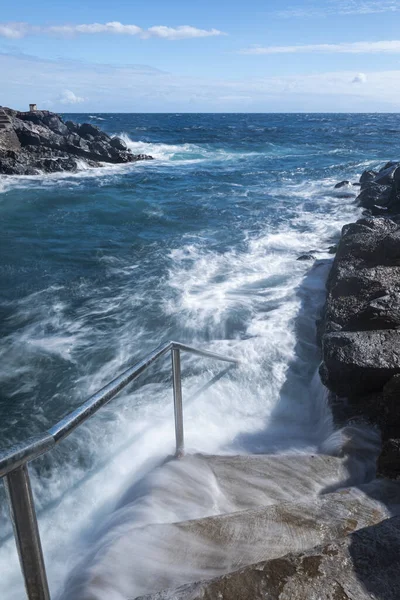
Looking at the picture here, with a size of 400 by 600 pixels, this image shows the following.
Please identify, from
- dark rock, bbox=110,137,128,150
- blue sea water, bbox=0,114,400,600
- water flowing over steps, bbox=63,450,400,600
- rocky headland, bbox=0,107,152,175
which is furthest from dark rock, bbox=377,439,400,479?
dark rock, bbox=110,137,128,150

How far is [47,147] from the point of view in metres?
24.8

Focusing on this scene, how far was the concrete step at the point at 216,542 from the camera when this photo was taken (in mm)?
2184

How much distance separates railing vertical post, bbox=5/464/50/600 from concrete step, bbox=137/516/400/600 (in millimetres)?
567

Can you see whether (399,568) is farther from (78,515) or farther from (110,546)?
(78,515)

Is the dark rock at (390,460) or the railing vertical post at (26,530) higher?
the railing vertical post at (26,530)

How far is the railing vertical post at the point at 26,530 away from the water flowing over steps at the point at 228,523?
0.57 m

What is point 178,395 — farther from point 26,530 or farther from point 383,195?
point 383,195

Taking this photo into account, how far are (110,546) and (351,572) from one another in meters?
1.41

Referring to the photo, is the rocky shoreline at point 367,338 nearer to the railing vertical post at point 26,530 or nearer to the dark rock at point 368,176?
the railing vertical post at point 26,530

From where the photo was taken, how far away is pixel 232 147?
39.6 meters

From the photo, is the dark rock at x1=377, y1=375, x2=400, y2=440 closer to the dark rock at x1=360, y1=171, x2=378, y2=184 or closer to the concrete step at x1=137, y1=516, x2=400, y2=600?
the concrete step at x1=137, y1=516, x2=400, y2=600

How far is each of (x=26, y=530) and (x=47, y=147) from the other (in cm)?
2639

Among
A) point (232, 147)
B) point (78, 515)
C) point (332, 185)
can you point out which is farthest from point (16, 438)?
point (232, 147)

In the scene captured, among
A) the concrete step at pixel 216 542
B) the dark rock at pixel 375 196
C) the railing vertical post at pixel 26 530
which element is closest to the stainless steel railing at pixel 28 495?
the railing vertical post at pixel 26 530
